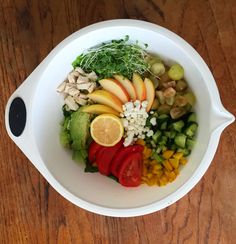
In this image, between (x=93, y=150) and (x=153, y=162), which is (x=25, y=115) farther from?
(x=153, y=162)

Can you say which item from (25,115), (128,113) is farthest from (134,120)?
(25,115)

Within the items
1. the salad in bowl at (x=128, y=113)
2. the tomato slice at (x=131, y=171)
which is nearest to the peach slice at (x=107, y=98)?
the salad in bowl at (x=128, y=113)

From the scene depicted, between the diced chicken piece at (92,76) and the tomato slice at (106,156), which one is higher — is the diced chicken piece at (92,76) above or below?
above

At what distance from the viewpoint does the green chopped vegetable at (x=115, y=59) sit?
998 mm

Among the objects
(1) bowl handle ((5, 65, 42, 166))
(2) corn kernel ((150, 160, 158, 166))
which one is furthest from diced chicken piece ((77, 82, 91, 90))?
(2) corn kernel ((150, 160, 158, 166))

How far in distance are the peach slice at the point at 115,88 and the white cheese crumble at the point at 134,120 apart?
0.02 meters

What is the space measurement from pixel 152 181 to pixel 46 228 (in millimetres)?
273

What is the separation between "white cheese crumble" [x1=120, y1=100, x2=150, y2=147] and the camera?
1008 millimetres

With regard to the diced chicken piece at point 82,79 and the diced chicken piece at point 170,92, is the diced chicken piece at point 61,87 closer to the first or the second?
the diced chicken piece at point 82,79

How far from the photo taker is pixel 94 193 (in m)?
0.98

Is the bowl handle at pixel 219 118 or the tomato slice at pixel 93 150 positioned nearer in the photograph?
the bowl handle at pixel 219 118

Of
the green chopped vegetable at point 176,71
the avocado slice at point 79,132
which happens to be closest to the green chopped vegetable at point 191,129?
the green chopped vegetable at point 176,71

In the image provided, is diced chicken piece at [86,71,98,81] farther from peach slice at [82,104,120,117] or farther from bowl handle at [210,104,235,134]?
bowl handle at [210,104,235,134]

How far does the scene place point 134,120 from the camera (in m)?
1.02
